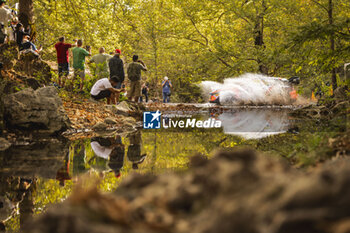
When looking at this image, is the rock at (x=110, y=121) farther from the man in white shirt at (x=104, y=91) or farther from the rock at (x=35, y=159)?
the rock at (x=35, y=159)

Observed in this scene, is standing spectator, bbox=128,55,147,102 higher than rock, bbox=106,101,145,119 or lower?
higher

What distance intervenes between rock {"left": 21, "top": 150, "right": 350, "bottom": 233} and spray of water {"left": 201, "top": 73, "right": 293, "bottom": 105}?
80.0 ft

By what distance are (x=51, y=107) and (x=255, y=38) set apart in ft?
59.2

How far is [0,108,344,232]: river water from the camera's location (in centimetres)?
446

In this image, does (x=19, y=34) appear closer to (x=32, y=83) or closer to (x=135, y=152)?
(x=32, y=83)

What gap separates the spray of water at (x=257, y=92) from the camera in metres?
26.3

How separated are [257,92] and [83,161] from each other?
2107 cm

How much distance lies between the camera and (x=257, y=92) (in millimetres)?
26719

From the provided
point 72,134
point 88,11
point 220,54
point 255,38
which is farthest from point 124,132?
point 255,38

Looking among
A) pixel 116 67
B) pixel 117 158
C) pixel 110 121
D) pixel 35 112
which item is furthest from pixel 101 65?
pixel 117 158

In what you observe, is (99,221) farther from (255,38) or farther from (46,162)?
(255,38)

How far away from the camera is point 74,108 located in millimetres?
13297

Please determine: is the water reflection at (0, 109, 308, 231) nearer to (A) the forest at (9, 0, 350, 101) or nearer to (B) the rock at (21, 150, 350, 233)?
(B) the rock at (21, 150, 350, 233)

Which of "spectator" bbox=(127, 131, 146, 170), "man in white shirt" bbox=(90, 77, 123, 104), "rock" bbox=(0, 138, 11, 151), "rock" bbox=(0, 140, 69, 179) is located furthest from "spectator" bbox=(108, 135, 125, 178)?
"man in white shirt" bbox=(90, 77, 123, 104)
